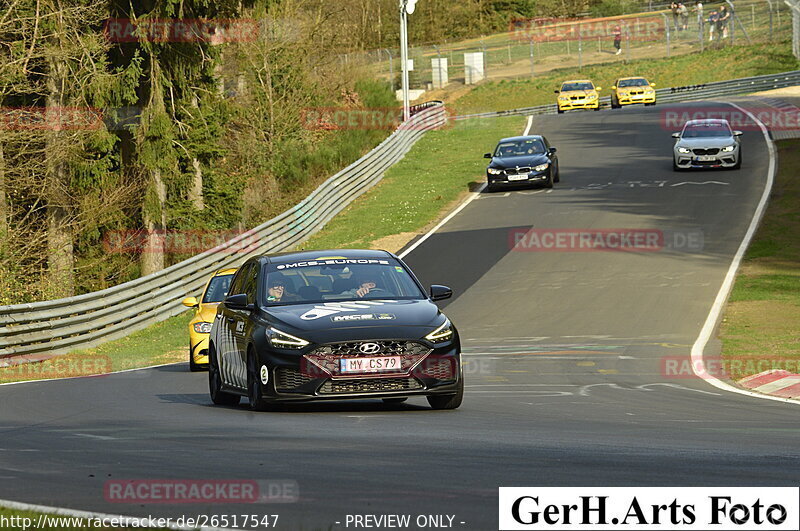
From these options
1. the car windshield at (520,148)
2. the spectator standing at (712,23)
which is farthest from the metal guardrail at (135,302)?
the spectator standing at (712,23)

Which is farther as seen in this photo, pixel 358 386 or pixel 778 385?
pixel 778 385

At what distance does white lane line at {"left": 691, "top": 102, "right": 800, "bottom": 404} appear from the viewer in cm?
1444

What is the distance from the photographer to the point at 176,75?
124 ft

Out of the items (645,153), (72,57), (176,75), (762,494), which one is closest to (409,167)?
(645,153)

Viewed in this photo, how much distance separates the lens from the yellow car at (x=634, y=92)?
211ft

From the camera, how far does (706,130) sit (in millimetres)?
40125

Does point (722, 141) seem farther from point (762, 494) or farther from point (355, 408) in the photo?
point (762, 494)

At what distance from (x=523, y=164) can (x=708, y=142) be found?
594 cm

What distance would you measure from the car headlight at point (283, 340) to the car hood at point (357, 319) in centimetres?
5

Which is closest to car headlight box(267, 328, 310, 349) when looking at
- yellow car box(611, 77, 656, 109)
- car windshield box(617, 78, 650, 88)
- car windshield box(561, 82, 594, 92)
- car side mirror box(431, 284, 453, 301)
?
car side mirror box(431, 284, 453, 301)

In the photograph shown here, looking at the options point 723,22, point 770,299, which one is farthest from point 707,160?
point 723,22

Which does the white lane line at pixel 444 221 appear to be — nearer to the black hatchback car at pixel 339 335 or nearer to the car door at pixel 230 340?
the car door at pixel 230 340

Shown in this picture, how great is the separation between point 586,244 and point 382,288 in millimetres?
19657

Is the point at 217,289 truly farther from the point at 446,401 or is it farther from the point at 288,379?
the point at 288,379
